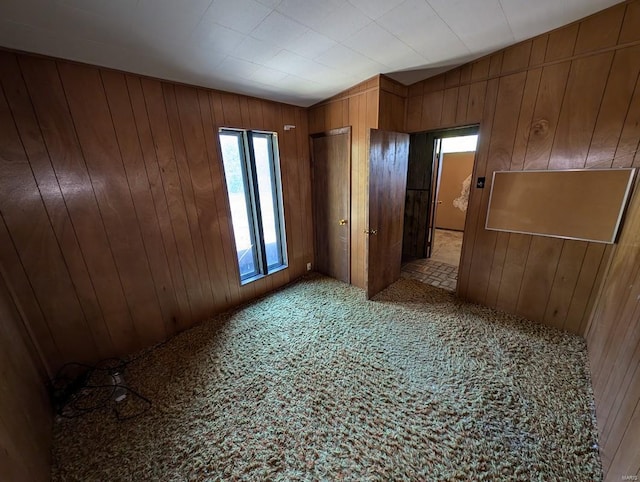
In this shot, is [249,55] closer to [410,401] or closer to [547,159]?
[547,159]

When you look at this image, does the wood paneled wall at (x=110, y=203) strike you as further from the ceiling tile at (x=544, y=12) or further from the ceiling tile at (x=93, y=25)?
the ceiling tile at (x=544, y=12)

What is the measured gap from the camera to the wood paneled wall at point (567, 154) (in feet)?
4.40

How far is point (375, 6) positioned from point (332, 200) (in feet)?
6.23

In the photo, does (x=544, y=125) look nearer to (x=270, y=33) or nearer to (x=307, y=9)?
(x=307, y=9)

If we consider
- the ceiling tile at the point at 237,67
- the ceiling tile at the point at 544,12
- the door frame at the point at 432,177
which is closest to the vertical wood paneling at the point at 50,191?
the ceiling tile at the point at 237,67

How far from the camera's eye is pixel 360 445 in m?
1.31

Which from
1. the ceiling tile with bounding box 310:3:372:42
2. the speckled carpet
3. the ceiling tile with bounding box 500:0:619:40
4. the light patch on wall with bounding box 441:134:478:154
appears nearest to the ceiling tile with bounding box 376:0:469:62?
the ceiling tile with bounding box 310:3:372:42

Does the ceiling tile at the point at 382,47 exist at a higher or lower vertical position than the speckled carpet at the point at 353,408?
higher

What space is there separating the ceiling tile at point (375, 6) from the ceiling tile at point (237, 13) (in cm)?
51

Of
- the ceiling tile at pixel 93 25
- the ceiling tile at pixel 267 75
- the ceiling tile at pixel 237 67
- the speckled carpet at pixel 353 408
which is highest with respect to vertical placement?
the ceiling tile at pixel 267 75

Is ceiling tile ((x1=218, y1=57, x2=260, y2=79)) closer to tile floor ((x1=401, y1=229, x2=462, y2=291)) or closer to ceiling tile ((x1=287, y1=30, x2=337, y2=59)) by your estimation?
ceiling tile ((x1=287, y1=30, x2=337, y2=59))

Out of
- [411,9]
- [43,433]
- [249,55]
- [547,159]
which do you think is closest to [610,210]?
[547,159]

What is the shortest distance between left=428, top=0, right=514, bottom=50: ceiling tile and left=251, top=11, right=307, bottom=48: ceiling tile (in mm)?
821

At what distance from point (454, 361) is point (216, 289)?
2344mm
